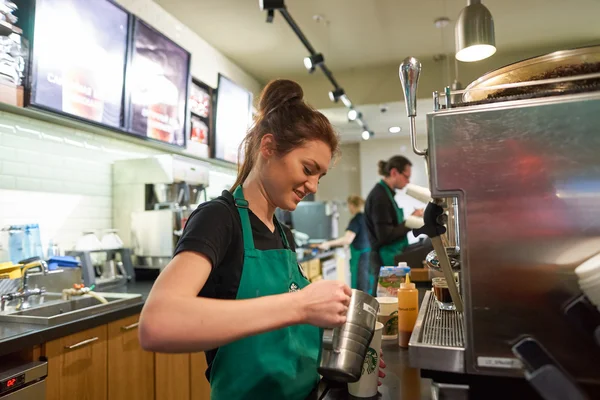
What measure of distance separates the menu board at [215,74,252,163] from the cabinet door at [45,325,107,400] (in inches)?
105

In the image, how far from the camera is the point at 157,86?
335cm

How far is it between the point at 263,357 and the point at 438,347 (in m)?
0.44

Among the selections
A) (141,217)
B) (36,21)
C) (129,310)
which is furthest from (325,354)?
(141,217)

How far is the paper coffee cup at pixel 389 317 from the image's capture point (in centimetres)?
134

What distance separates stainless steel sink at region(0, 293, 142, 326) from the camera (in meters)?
1.82

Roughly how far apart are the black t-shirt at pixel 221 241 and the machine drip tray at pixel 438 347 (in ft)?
1.38

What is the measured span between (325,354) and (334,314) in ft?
0.24

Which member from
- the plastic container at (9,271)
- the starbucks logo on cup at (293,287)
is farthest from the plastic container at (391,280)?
the plastic container at (9,271)

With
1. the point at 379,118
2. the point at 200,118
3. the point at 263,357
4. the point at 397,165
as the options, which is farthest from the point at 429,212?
the point at 379,118

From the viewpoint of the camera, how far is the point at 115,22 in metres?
2.80

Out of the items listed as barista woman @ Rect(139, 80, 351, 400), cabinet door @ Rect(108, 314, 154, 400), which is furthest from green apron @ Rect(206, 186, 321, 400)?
cabinet door @ Rect(108, 314, 154, 400)

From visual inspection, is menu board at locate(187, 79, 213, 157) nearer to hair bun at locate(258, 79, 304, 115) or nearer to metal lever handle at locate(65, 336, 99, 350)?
metal lever handle at locate(65, 336, 99, 350)

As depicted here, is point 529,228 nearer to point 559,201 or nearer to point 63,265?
point 559,201

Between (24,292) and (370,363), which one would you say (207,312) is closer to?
(370,363)
